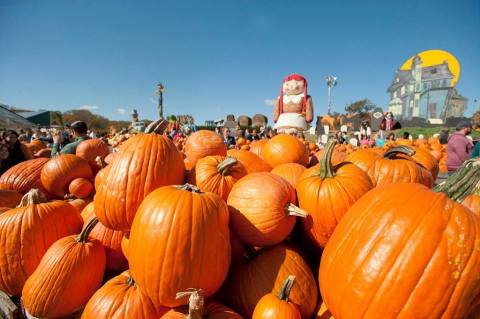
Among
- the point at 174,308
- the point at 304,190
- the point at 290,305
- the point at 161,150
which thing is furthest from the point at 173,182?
the point at 290,305

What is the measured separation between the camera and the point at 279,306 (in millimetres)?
1086

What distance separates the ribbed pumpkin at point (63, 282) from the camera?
141cm

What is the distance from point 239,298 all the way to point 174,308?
13.9 inches

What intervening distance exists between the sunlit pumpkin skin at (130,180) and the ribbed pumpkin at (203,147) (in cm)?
81

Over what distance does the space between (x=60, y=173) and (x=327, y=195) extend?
9.41 feet

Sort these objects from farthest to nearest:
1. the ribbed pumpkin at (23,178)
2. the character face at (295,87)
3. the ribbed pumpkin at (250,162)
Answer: the character face at (295,87) → the ribbed pumpkin at (23,178) → the ribbed pumpkin at (250,162)

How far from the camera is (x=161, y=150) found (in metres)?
1.51

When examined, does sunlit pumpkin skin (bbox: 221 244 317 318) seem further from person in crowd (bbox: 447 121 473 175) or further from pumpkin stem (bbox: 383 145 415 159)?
person in crowd (bbox: 447 121 473 175)

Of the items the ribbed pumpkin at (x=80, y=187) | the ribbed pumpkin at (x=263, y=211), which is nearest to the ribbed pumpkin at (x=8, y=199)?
the ribbed pumpkin at (x=80, y=187)

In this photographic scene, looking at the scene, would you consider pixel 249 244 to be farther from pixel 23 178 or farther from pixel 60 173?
pixel 23 178

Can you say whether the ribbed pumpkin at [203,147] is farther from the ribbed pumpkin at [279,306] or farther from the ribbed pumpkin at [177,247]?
the ribbed pumpkin at [279,306]

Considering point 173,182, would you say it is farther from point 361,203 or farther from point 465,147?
point 465,147

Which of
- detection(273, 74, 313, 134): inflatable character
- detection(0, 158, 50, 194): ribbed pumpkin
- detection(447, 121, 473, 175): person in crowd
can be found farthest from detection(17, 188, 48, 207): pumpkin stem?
detection(447, 121, 473, 175): person in crowd

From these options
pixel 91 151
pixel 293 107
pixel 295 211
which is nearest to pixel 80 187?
pixel 91 151
